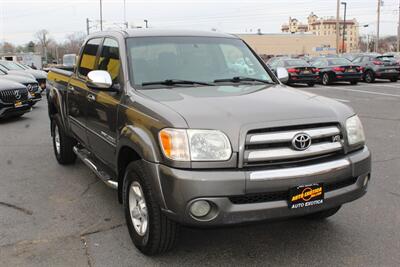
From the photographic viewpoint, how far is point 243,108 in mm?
3383

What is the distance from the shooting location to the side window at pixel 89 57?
207 inches

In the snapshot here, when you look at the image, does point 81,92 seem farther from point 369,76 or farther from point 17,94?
point 369,76

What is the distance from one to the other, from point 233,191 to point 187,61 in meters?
1.81

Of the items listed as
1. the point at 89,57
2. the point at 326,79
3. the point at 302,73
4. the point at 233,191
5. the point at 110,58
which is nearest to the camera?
the point at 233,191

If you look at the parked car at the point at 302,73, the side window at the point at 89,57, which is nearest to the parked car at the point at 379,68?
the parked car at the point at 302,73

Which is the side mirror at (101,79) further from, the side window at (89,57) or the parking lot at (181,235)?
the parking lot at (181,235)

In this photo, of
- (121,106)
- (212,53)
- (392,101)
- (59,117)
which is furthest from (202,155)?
(392,101)

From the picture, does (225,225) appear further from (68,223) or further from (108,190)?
(108,190)

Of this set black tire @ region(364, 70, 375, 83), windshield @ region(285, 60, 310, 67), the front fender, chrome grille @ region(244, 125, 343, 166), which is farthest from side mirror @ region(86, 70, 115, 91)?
black tire @ region(364, 70, 375, 83)

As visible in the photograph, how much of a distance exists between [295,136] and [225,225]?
804mm

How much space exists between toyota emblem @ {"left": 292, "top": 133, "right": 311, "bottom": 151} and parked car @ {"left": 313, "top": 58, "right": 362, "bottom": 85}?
20254 mm

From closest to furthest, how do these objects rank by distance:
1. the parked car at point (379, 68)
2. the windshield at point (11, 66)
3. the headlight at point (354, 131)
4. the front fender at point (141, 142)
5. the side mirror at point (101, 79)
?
1. the front fender at point (141, 142)
2. the headlight at point (354, 131)
3. the side mirror at point (101, 79)
4. the windshield at point (11, 66)
5. the parked car at point (379, 68)

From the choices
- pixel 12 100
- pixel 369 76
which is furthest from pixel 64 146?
pixel 369 76

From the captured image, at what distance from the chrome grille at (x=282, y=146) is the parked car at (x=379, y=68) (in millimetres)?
21636
